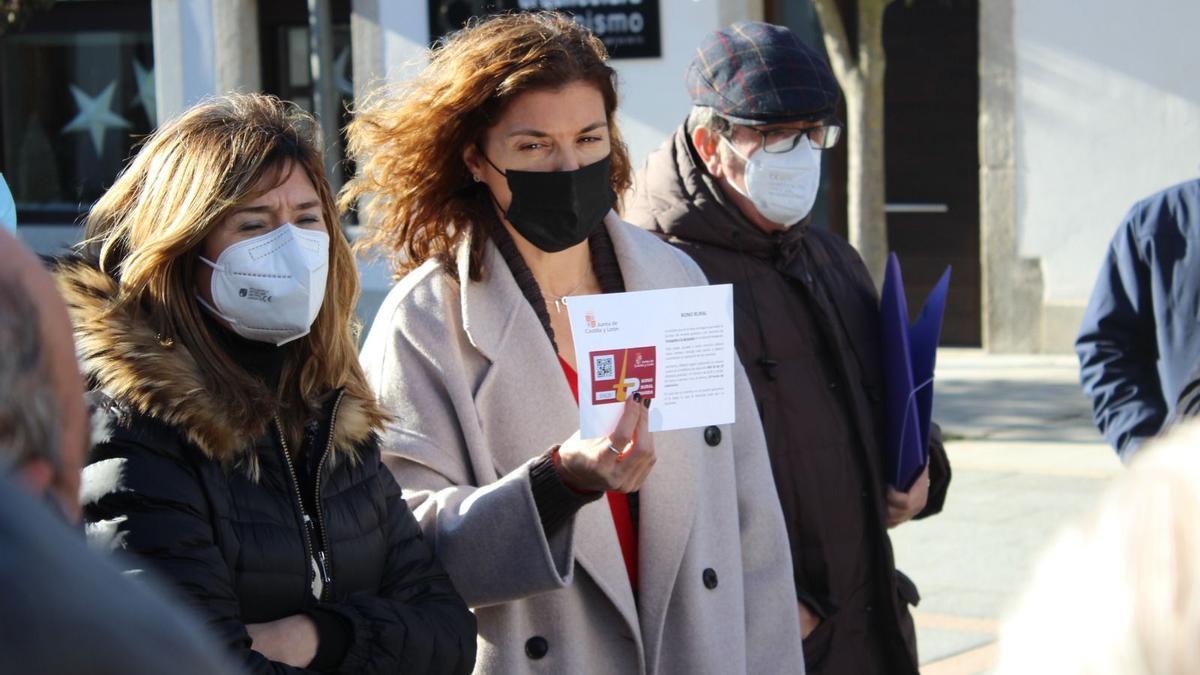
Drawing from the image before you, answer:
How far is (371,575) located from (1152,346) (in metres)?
2.29

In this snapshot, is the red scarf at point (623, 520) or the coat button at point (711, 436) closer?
the red scarf at point (623, 520)

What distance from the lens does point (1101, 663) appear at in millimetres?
955

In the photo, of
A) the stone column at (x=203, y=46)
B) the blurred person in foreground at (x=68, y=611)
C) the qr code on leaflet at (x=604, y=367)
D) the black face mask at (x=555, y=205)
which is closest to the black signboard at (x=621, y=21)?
the stone column at (x=203, y=46)

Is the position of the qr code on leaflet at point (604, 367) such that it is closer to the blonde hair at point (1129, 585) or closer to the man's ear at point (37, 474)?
the blonde hair at point (1129, 585)

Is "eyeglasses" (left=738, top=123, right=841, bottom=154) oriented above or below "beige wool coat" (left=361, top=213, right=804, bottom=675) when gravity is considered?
above

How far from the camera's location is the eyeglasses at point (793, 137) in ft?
11.2

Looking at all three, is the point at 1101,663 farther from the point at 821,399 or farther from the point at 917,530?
the point at 917,530

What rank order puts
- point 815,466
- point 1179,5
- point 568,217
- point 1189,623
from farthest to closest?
1. point 1179,5
2. point 815,466
3. point 568,217
4. point 1189,623

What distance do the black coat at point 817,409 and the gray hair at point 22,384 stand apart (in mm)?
2434

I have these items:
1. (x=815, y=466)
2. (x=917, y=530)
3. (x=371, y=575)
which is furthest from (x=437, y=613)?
(x=917, y=530)

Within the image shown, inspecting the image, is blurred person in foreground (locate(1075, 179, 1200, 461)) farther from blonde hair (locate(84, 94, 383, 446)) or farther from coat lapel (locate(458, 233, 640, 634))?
blonde hair (locate(84, 94, 383, 446))

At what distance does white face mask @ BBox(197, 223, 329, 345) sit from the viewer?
8.07ft

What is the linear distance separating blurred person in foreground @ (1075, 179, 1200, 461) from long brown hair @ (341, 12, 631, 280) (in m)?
1.51

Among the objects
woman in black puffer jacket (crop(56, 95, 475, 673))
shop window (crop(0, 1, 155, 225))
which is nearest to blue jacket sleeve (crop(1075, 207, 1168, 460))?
woman in black puffer jacket (crop(56, 95, 475, 673))
